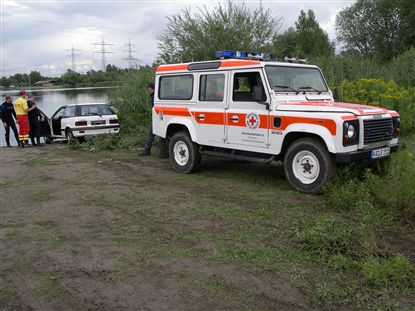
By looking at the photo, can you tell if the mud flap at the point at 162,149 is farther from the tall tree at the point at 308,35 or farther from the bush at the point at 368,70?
the tall tree at the point at 308,35

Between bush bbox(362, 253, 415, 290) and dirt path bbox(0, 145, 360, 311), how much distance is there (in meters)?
0.51

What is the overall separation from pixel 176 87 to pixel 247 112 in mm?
2213

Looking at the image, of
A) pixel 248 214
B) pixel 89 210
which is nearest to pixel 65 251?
pixel 89 210

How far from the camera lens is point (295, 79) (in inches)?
312

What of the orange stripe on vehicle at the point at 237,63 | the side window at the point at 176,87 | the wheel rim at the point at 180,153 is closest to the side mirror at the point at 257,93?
the orange stripe on vehicle at the point at 237,63

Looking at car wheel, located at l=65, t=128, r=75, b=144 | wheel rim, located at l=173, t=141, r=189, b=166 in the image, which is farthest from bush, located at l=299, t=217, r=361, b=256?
car wheel, located at l=65, t=128, r=75, b=144

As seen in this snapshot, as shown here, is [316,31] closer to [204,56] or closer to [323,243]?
[204,56]

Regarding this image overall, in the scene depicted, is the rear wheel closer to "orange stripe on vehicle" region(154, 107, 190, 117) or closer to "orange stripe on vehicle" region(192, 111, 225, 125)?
"orange stripe on vehicle" region(154, 107, 190, 117)

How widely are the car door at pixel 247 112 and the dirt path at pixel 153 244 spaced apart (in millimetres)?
861

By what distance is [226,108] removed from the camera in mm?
8094

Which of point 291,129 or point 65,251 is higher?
point 291,129

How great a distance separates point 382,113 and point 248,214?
9.30 ft

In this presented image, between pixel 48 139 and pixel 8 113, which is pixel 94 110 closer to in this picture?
pixel 48 139

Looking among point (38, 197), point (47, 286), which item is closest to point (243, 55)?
point (38, 197)
